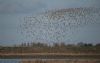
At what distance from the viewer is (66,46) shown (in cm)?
332

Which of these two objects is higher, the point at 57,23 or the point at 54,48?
the point at 57,23

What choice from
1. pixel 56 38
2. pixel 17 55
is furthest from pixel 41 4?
pixel 17 55

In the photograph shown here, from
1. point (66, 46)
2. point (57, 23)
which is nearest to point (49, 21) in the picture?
point (57, 23)

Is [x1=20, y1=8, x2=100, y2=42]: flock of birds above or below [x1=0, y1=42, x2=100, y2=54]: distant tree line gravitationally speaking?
above

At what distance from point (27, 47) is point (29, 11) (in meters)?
0.44

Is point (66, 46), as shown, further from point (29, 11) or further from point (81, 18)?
point (29, 11)

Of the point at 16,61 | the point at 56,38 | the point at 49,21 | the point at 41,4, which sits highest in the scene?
the point at 41,4

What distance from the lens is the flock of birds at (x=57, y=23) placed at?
3.33 m

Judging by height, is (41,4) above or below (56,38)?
above

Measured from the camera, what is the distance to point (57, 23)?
3373mm

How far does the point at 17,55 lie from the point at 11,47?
0.12 meters

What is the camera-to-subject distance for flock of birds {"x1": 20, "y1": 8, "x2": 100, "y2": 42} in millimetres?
3328

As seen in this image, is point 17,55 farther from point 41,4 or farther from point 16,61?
point 41,4

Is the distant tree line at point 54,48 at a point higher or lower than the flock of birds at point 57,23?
lower
